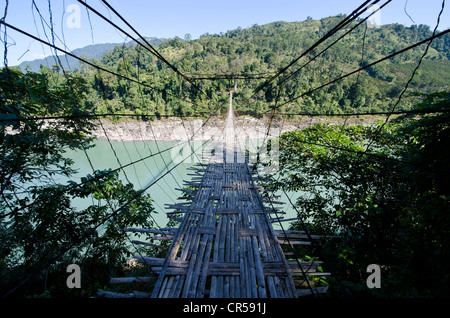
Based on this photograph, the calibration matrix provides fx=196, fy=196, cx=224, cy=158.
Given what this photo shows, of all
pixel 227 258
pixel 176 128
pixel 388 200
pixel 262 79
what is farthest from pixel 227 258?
pixel 262 79

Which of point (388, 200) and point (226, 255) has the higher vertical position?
point (388, 200)

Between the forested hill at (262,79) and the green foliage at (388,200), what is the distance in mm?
5231

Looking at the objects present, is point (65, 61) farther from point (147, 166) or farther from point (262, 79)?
point (262, 79)

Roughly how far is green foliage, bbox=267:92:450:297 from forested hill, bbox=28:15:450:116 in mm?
5231

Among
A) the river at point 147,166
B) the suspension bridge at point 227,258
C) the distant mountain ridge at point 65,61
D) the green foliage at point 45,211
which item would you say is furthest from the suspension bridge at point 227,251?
the river at point 147,166

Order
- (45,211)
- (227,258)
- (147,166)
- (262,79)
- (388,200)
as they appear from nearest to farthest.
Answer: (227,258), (45,211), (388,200), (147,166), (262,79)

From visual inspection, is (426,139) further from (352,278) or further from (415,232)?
(352,278)

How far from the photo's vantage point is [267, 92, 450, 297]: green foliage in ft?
5.62

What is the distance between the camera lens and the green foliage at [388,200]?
5.62ft

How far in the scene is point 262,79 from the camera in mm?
35406

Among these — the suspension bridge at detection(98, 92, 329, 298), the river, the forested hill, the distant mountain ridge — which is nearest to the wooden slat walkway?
the suspension bridge at detection(98, 92, 329, 298)

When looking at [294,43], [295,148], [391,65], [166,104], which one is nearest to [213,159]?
[295,148]

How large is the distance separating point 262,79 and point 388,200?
35981 mm

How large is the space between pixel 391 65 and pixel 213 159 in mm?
52894
